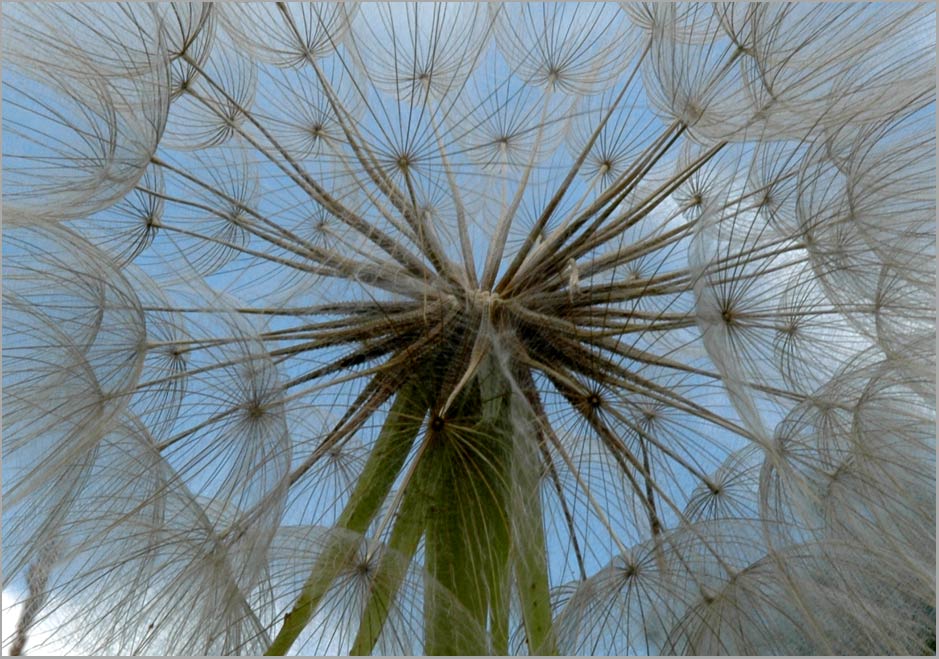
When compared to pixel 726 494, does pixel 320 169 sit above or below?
above

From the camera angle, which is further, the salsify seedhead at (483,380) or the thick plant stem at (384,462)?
the thick plant stem at (384,462)

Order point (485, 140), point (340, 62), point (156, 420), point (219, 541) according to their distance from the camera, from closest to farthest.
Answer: point (219, 541), point (156, 420), point (340, 62), point (485, 140)

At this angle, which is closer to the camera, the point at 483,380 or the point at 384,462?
the point at 483,380

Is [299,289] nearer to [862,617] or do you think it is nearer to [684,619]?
[684,619]

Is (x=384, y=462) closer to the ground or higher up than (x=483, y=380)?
closer to the ground

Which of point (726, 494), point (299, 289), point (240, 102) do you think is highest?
point (240, 102)

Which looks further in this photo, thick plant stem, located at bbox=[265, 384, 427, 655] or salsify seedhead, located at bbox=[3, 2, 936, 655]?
thick plant stem, located at bbox=[265, 384, 427, 655]

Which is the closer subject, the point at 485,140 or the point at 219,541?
the point at 219,541

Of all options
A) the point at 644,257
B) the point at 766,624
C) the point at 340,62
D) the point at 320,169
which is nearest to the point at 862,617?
the point at 766,624
